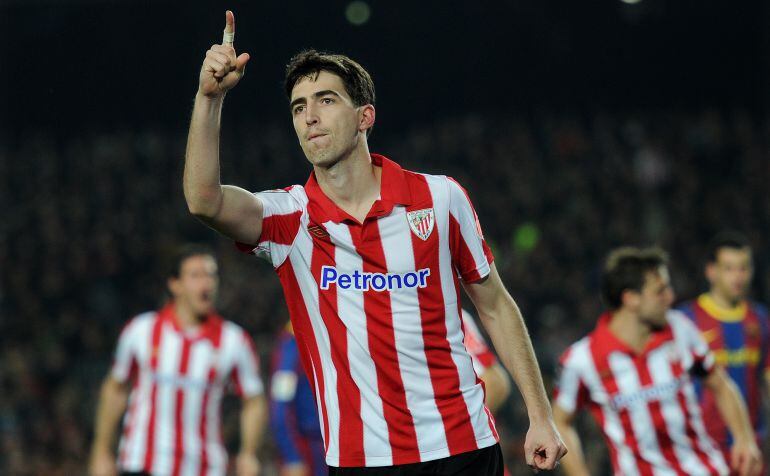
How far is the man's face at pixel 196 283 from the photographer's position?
6.62 metres

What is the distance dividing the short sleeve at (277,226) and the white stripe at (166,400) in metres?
3.48

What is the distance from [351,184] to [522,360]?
0.70 metres

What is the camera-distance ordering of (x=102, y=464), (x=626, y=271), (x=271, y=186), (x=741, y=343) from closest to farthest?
(x=626, y=271) → (x=102, y=464) → (x=741, y=343) → (x=271, y=186)

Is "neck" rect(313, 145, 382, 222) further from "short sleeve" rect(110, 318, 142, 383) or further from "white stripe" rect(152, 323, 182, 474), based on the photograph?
"short sleeve" rect(110, 318, 142, 383)

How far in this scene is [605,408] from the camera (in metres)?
5.54

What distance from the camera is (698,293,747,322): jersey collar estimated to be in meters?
7.10

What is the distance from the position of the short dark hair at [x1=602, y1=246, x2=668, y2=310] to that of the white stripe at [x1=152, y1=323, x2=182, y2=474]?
2473 millimetres

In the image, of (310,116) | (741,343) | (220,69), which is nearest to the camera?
(220,69)

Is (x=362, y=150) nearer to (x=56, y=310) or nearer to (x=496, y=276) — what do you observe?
(x=496, y=276)

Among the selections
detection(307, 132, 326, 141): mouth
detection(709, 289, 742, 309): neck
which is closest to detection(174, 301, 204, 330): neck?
detection(709, 289, 742, 309): neck

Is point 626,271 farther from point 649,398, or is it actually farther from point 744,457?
point 744,457

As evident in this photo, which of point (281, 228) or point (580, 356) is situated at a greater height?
point (281, 228)

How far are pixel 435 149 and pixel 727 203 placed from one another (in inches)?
170

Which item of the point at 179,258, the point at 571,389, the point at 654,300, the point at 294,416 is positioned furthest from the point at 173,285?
the point at 654,300
